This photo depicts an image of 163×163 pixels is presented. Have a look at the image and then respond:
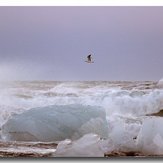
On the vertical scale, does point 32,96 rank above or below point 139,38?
below

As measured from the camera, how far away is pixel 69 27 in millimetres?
2717

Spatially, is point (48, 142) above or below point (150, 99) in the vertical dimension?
below

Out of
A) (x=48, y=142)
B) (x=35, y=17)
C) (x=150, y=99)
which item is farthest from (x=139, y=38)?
(x=48, y=142)

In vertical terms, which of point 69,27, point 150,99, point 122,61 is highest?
point 69,27

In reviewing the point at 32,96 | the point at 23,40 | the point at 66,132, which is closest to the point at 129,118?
the point at 66,132

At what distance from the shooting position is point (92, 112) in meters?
2.63

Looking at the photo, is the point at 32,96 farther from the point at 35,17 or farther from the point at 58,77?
the point at 35,17

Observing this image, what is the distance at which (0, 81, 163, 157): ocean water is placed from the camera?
2592 millimetres

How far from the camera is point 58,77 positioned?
2674 mm

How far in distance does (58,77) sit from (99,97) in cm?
24

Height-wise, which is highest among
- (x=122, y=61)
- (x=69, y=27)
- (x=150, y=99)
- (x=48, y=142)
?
(x=69, y=27)

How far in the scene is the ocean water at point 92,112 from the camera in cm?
259

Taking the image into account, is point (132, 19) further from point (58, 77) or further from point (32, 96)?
point (32, 96)

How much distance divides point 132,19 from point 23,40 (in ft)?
1.93
